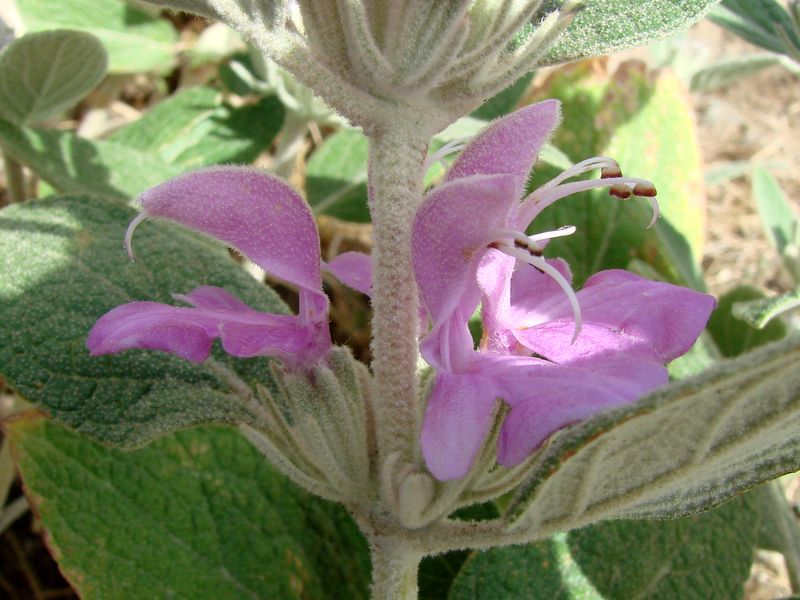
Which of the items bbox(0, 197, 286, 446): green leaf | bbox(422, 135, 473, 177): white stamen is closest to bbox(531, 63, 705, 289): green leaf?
bbox(422, 135, 473, 177): white stamen

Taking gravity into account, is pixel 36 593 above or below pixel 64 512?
below

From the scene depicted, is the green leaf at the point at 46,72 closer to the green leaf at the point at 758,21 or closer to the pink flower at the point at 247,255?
the pink flower at the point at 247,255

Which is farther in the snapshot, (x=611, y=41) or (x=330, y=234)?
(x=330, y=234)

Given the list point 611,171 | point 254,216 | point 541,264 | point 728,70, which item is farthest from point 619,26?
point 728,70

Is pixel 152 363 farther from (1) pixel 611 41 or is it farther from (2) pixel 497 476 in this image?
(1) pixel 611 41

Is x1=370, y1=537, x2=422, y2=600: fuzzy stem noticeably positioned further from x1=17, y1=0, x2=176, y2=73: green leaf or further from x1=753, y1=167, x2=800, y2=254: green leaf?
x1=17, y1=0, x2=176, y2=73: green leaf

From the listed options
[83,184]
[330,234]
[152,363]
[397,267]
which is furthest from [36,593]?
[397,267]
